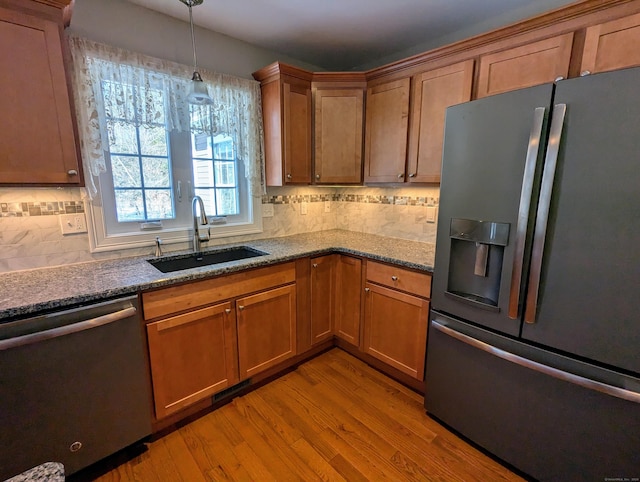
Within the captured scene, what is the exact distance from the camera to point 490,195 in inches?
55.6

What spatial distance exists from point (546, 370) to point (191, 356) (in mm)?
1734

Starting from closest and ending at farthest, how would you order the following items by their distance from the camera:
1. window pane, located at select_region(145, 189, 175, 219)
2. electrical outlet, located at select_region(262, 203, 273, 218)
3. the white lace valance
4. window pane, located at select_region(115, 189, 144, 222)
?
the white lace valance < window pane, located at select_region(115, 189, 144, 222) < window pane, located at select_region(145, 189, 175, 219) < electrical outlet, located at select_region(262, 203, 273, 218)

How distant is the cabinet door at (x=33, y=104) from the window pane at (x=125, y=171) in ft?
1.39

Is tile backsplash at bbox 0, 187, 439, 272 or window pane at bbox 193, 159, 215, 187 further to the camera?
window pane at bbox 193, 159, 215, 187

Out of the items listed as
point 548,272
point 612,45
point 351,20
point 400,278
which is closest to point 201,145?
point 351,20

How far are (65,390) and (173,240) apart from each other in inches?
41.0

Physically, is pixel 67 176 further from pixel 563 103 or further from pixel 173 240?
pixel 563 103

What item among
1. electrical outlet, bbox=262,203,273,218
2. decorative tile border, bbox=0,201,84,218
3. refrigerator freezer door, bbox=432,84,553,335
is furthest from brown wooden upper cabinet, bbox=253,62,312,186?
decorative tile border, bbox=0,201,84,218

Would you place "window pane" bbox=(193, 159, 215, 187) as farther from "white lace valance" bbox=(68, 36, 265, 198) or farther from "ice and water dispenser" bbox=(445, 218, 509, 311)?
"ice and water dispenser" bbox=(445, 218, 509, 311)

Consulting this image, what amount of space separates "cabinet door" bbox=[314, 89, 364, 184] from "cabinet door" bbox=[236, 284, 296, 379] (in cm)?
99

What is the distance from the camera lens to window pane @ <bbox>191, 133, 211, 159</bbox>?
2.18 m

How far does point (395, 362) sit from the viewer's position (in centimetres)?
211

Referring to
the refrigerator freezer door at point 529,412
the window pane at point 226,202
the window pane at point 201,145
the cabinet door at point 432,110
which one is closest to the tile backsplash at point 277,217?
the window pane at point 226,202

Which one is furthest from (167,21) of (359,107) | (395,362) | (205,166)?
(395,362)
